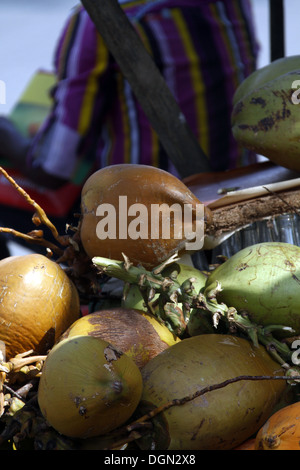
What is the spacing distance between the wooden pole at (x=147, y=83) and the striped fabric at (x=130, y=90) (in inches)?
40.6

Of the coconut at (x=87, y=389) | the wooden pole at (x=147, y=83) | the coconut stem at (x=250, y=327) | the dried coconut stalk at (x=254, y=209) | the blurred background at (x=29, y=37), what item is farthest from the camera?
the blurred background at (x=29, y=37)

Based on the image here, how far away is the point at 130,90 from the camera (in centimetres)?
328

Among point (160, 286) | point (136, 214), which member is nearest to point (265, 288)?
point (160, 286)

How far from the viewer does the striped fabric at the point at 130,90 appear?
3.27 m

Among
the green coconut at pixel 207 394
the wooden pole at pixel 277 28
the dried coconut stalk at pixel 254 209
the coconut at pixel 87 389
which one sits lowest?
the green coconut at pixel 207 394

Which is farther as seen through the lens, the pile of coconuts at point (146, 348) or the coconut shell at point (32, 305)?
the coconut shell at point (32, 305)

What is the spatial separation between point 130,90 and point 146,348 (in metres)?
2.29

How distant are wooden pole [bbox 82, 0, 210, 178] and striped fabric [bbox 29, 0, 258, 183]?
1031mm

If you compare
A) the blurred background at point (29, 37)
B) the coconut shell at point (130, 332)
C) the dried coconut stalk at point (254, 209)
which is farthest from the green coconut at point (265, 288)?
the blurred background at point (29, 37)

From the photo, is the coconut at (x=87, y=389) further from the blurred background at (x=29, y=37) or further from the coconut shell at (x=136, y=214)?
the blurred background at (x=29, y=37)

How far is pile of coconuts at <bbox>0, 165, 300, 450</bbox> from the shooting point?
101cm

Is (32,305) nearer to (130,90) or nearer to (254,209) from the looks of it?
(254,209)

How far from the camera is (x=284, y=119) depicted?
5.43 feet

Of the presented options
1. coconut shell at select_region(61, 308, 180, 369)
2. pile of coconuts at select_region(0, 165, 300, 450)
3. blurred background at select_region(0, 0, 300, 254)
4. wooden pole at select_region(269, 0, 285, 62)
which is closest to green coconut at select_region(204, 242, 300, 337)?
pile of coconuts at select_region(0, 165, 300, 450)
